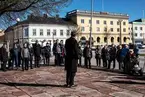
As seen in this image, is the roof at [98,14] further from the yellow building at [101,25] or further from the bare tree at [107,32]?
the bare tree at [107,32]

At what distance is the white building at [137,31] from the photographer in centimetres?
10769

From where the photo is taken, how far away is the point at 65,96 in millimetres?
8516

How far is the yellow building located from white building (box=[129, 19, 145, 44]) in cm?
490

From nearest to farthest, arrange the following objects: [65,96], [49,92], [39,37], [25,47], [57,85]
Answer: [65,96] → [49,92] → [57,85] → [25,47] → [39,37]

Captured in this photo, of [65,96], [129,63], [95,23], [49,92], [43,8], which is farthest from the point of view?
[95,23]

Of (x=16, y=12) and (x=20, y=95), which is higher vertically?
(x=16, y=12)

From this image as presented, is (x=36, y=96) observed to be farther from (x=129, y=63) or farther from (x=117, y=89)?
(x=129, y=63)

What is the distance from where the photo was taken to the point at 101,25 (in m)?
97.6

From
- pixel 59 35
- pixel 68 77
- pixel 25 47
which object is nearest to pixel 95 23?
pixel 59 35

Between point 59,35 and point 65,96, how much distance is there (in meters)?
82.9

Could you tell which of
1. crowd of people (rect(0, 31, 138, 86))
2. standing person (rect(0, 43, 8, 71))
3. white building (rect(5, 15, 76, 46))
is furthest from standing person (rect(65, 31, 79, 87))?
white building (rect(5, 15, 76, 46))

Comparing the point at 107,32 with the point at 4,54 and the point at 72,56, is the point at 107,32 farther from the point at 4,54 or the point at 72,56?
the point at 72,56

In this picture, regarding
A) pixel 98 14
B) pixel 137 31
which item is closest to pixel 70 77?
A: pixel 98 14

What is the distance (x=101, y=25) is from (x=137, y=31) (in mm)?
19804
